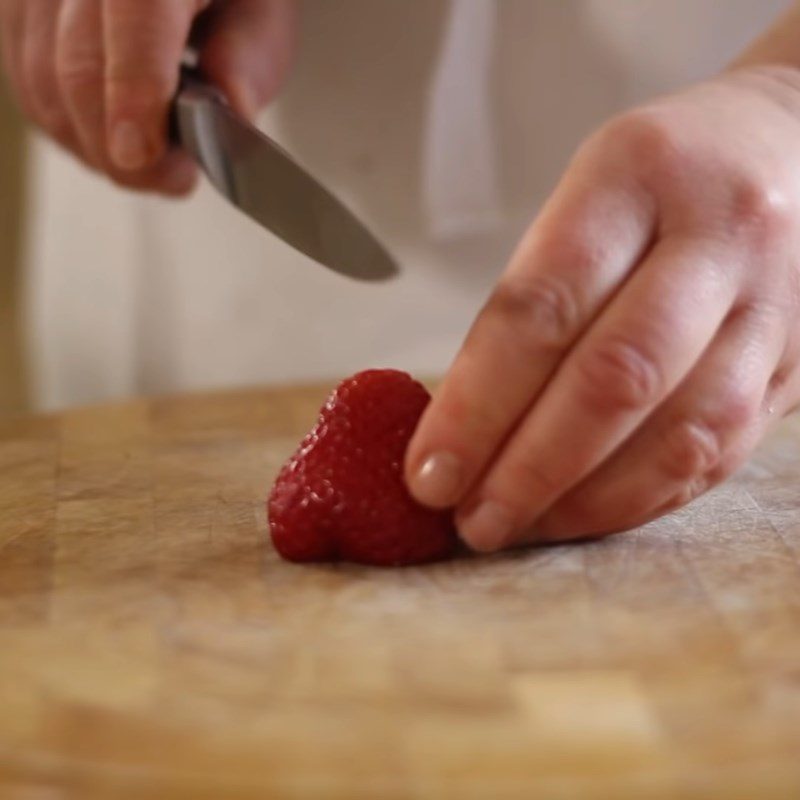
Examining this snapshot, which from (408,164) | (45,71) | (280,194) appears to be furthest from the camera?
(408,164)

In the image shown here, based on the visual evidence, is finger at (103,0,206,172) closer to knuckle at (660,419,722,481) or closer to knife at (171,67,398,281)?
knife at (171,67,398,281)

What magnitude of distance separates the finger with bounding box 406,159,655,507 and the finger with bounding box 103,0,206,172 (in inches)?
15.3

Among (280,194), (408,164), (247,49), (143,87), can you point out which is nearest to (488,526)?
(280,194)

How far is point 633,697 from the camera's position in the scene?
0.68 m

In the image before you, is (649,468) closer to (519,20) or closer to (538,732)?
(538,732)

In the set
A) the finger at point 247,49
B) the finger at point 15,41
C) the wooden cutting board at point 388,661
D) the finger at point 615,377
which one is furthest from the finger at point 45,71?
the finger at point 615,377

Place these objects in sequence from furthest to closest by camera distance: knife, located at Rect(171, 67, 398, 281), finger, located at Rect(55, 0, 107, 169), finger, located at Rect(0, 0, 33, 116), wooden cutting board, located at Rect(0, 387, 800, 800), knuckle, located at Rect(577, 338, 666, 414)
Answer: finger, located at Rect(0, 0, 33, 116) < finger, located at Rect(55, 0, 107, 169) < knife, located at Rect(171, 67, 398, 281) < knuckle, located at Rect(577, 338, 666, 414) < wooden cutting board, located at Rect(0, 387, 800, 800)

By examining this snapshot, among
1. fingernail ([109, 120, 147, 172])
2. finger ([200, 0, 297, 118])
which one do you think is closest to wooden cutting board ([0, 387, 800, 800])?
fingernail ([109, 120, 147, 172])

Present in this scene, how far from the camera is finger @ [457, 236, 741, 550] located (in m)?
0.79

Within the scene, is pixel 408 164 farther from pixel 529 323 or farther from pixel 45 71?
pixel 529 323

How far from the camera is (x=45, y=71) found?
127 cm

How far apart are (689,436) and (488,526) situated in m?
0.12

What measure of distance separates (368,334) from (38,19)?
0.43 meters

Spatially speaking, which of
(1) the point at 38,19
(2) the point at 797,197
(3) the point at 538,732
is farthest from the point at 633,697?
(1) the point at 38,19
